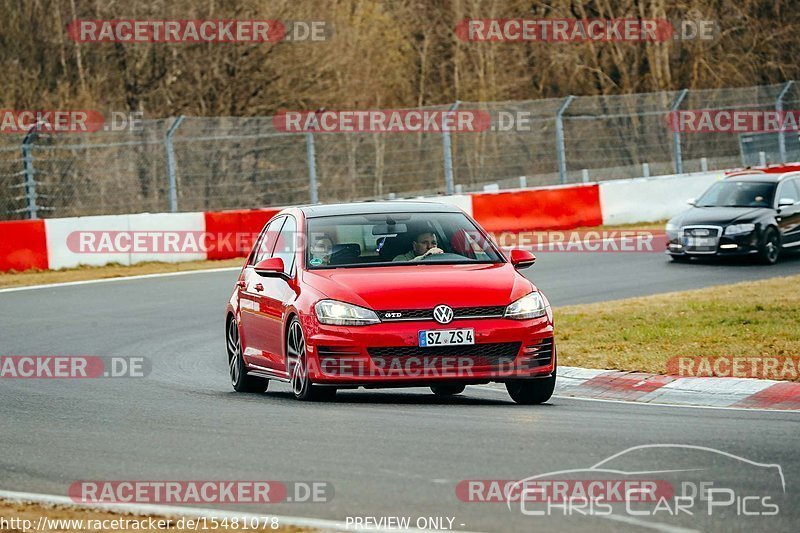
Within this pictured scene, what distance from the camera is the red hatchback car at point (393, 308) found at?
9766 mm

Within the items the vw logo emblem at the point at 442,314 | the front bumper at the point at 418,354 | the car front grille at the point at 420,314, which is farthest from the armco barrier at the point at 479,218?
the vw logo emblem at the point at 442,314

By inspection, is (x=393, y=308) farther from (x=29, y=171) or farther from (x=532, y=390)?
(x=29, y=171)

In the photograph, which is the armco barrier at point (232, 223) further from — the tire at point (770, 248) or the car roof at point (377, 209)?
the car roof at point (377, 209)

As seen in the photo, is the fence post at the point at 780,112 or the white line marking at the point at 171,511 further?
the fence post at the point at 780,112

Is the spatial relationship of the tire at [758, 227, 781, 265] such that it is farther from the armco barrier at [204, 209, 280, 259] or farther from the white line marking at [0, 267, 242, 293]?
the white line marking at [0, 267, 242, 293]

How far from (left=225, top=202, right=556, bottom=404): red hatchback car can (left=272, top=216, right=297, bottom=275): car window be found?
11mm

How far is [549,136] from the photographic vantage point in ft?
99.1

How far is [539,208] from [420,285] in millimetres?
18777

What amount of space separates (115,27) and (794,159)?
63.9 ft

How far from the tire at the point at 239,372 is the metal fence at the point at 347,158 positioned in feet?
43.2

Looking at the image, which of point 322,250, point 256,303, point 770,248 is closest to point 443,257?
point 322,250

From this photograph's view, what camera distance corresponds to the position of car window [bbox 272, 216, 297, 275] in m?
11.1

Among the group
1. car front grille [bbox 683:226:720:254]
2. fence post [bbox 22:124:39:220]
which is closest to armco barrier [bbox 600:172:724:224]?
car front grille [bbox 683:226:720:254]

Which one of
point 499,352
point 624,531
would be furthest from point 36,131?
point 624,531
